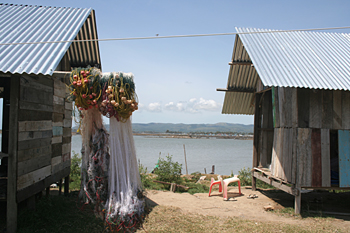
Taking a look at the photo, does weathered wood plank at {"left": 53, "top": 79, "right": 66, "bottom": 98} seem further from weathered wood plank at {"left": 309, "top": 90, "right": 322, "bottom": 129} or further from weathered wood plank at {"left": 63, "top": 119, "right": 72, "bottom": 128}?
weathered wood plank at {"left": 309, "top": 90, "right": 322, "bottom": 129}

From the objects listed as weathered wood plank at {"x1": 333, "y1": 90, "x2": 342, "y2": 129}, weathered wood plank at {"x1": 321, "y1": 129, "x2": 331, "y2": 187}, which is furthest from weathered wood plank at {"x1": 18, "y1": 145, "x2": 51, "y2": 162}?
weathered wood plank at {"x1": 333, "y1": 90, "x2": 342, "y2": 129}

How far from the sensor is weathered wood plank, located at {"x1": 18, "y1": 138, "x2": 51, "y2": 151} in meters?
5.33

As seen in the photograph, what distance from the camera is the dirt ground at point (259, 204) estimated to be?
6.98 meters

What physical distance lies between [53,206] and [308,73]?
7.20m

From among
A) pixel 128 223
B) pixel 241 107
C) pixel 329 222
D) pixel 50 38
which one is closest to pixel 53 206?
pixel 128 223

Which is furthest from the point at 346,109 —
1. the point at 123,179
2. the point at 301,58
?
the point at 123,179

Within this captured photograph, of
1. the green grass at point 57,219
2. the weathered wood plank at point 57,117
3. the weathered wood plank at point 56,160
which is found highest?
the weathered wood plank at point 57,117

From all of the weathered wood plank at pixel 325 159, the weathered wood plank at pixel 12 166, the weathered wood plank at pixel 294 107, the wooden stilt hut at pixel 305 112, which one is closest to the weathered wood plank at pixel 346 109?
the wooden stilt hut at pixel 305 112

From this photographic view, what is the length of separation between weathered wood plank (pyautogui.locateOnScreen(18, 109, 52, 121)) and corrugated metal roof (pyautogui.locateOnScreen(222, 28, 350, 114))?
17.3ft

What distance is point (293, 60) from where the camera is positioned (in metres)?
8.14

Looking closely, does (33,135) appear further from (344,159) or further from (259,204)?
(344,159)

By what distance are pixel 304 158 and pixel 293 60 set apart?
9.56 feet

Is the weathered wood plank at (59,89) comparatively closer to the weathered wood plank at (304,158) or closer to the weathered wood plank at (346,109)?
the weathered wood plank at (304,158)

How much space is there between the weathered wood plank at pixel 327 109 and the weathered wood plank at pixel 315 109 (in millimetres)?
97
